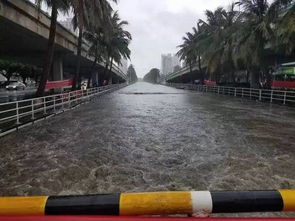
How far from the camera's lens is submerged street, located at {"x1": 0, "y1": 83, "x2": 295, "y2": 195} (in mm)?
6781

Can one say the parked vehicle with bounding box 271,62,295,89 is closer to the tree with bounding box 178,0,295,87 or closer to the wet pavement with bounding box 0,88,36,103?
the tree with bounding box 178,0,295,87

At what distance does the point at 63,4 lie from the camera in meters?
20.3

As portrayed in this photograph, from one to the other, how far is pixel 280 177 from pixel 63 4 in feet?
54.8

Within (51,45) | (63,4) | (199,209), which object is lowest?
(199,209)

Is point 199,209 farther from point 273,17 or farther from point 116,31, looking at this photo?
point 116,31

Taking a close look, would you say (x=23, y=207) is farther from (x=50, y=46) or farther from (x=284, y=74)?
(x=284, y=74)

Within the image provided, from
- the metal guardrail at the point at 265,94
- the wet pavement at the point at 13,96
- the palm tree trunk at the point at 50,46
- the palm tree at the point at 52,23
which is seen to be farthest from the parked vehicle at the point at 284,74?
the wet pavement at the point at 13,96

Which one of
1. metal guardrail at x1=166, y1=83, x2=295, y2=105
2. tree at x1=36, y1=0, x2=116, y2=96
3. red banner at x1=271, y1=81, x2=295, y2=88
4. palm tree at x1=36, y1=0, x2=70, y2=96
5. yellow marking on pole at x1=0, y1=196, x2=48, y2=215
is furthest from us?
red banner at x1=271, y1=81, x2=295, y2=88

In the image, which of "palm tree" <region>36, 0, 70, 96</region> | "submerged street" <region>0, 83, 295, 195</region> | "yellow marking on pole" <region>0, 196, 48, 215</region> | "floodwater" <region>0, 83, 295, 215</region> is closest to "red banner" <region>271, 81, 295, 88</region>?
"floodwater" <region>0, 83, 295, 215</region>

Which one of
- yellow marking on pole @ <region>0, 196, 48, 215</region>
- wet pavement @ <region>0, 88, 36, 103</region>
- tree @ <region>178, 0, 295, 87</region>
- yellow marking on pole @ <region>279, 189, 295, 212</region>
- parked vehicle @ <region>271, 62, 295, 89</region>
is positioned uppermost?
tree @ <region>178, 0, 295, 87</region>

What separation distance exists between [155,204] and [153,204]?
1cm

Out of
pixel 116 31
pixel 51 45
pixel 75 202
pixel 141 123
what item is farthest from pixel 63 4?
pixel 116 31

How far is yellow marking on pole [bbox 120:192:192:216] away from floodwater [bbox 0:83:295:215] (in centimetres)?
409

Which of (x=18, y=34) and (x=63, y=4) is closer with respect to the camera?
(x=63, y=4)
